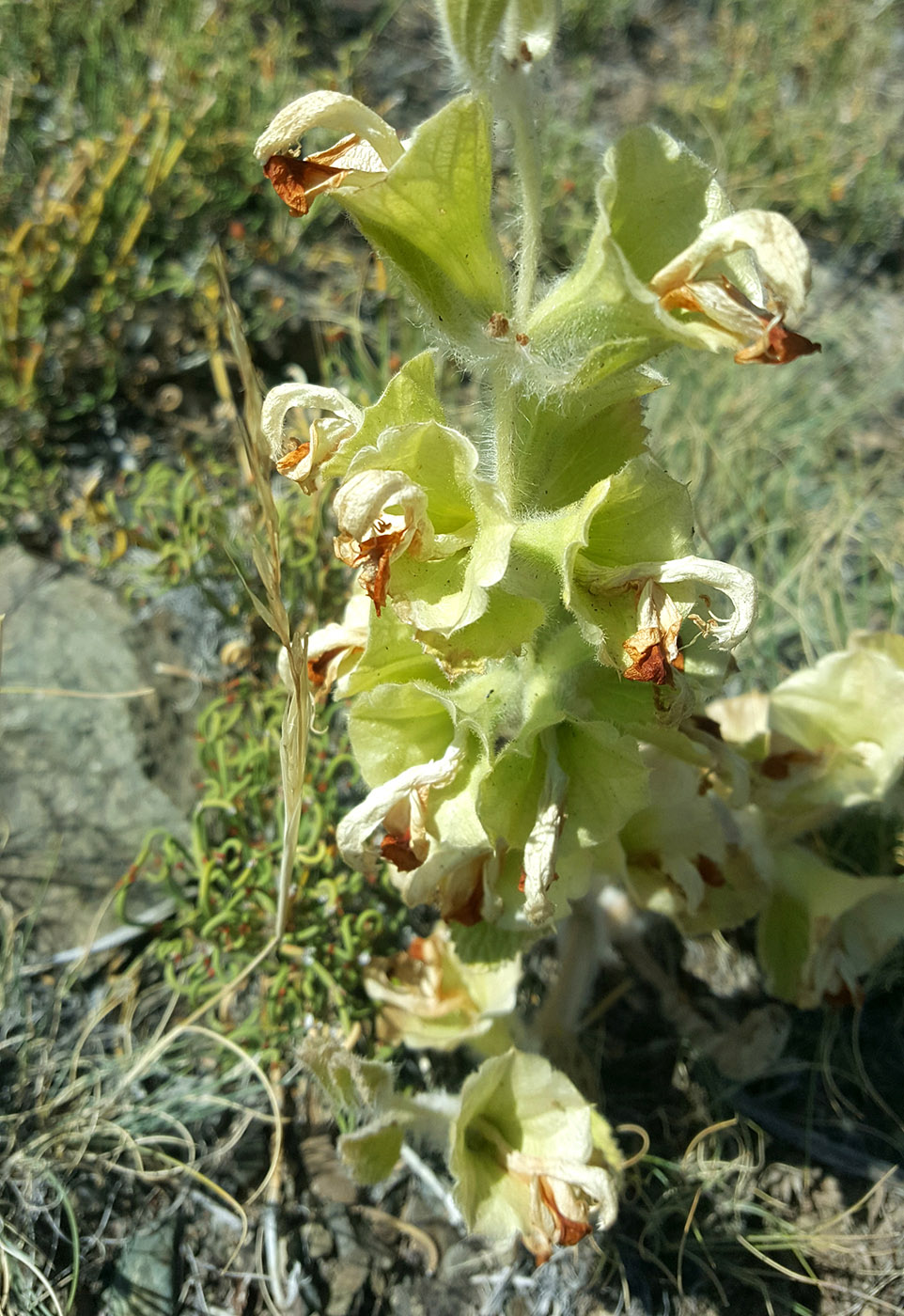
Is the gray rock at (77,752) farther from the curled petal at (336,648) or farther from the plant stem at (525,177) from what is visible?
the plant stem at (525,177)

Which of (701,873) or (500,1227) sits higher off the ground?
(701,873)

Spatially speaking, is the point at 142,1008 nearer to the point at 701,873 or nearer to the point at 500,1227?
the point at 500,1227

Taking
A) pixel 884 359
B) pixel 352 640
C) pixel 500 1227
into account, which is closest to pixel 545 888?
pixel 352 640

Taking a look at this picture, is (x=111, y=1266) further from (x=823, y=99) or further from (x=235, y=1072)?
(x=823, y=99)

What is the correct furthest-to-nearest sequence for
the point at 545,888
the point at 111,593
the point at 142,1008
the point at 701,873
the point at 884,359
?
the point at 884,359 → the point at 111,593 → the point at 142,1008 → the point at 701,873 → the point at 545,888

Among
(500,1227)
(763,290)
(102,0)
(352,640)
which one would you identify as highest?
(102,0)

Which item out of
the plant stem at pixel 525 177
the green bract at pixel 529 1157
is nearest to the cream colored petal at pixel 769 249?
the plant stem at pixel 525 177

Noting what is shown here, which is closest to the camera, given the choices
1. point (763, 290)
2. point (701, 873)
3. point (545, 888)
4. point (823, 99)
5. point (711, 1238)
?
point (763, 290)

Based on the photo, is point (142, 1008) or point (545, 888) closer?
point (545, 888)
